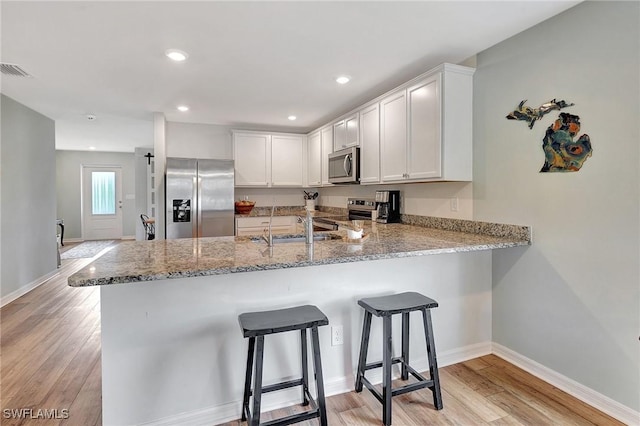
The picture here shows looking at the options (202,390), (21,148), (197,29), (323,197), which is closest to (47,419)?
(202,390)

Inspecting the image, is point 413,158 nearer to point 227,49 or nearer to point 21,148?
point 227,49

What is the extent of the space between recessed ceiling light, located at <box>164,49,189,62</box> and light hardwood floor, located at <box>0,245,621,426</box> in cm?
239

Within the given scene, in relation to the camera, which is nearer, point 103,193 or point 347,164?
point 347,164

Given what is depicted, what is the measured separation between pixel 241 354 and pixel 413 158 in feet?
A: 6.65

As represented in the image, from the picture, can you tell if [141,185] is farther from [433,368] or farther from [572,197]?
[572,197]

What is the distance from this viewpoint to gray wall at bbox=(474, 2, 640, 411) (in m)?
1.77

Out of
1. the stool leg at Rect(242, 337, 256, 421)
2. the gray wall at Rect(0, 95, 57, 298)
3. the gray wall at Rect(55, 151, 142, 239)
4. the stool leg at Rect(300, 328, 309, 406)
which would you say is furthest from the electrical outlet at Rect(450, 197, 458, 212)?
the gray wall at Rect(55, 151, 142, 239)

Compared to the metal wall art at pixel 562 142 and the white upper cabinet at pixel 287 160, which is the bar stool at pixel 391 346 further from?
the white upper cabinet at pixel 287 160

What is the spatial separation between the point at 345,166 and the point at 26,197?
409cm

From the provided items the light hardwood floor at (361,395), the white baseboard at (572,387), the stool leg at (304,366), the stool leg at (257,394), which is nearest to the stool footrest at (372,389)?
the light hardwood floor at (361,395)

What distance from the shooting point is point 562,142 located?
2061 mm

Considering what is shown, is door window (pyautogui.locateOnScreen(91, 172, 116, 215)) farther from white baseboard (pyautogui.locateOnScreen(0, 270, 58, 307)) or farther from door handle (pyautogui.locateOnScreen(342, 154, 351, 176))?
door handle (pyautogui.locateOnScreen(342, 154, 351, 176))

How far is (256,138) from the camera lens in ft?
16.1

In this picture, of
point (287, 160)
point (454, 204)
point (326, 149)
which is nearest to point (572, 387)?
point (454, 204)
